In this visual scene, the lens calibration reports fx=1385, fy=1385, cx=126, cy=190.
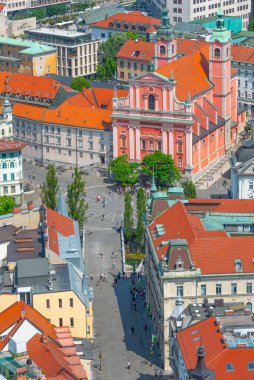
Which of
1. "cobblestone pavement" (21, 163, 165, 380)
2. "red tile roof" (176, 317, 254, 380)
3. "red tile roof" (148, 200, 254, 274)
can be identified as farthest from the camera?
"cobblestone pavement" (21, 163, 165, 380)

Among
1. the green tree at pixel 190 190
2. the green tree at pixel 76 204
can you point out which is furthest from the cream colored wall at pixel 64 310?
the green tree at pixel 190 190

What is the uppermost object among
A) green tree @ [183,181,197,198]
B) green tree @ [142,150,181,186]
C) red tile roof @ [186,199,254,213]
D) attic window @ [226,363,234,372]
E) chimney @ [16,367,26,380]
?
red tile roof @ [186,199,254,213]

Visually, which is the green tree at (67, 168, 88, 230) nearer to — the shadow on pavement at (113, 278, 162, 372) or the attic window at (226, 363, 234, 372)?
the shadow on pavement at (113, 278, 162, 372)

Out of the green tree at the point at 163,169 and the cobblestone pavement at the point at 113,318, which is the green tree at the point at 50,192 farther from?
the green tree at the point at 163,169

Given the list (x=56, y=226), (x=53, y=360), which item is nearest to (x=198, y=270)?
(x=56, y=226)

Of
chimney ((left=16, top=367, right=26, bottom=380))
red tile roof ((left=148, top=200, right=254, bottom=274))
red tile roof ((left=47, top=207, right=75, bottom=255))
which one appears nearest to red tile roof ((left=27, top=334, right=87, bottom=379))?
chimney ((left=16, top=367, right=26, bottom=380))

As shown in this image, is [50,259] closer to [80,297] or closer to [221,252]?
[80,297]
